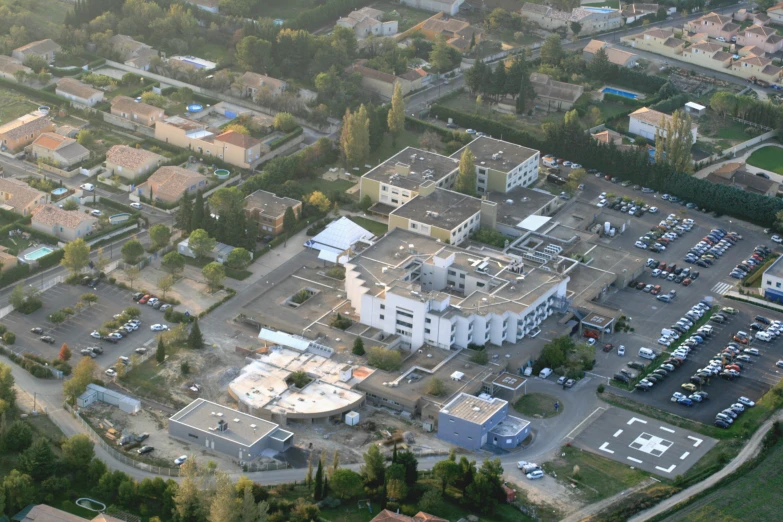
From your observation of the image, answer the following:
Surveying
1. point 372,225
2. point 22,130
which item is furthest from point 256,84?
point 372,225

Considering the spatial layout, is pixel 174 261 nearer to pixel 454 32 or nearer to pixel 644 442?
pixel 644 442

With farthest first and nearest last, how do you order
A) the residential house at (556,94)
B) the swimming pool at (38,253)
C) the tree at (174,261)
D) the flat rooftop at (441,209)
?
the residential house at (556,94) → the flat rooftop at (441,209) → the swimming pool at (38,253) → the tree at (174,261)

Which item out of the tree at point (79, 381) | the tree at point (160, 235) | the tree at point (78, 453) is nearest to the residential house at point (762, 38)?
the tree at point (160, 235)

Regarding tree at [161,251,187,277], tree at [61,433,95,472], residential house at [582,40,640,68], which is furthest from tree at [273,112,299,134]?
tree at [61,433,95,472]

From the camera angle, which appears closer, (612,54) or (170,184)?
(170,184)

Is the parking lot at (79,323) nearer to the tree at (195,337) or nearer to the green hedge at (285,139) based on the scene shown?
the tree at (195,337)

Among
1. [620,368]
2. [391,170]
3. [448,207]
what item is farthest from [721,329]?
[391,170]

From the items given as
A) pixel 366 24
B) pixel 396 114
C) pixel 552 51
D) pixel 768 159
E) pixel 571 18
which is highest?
pixel 396 114
